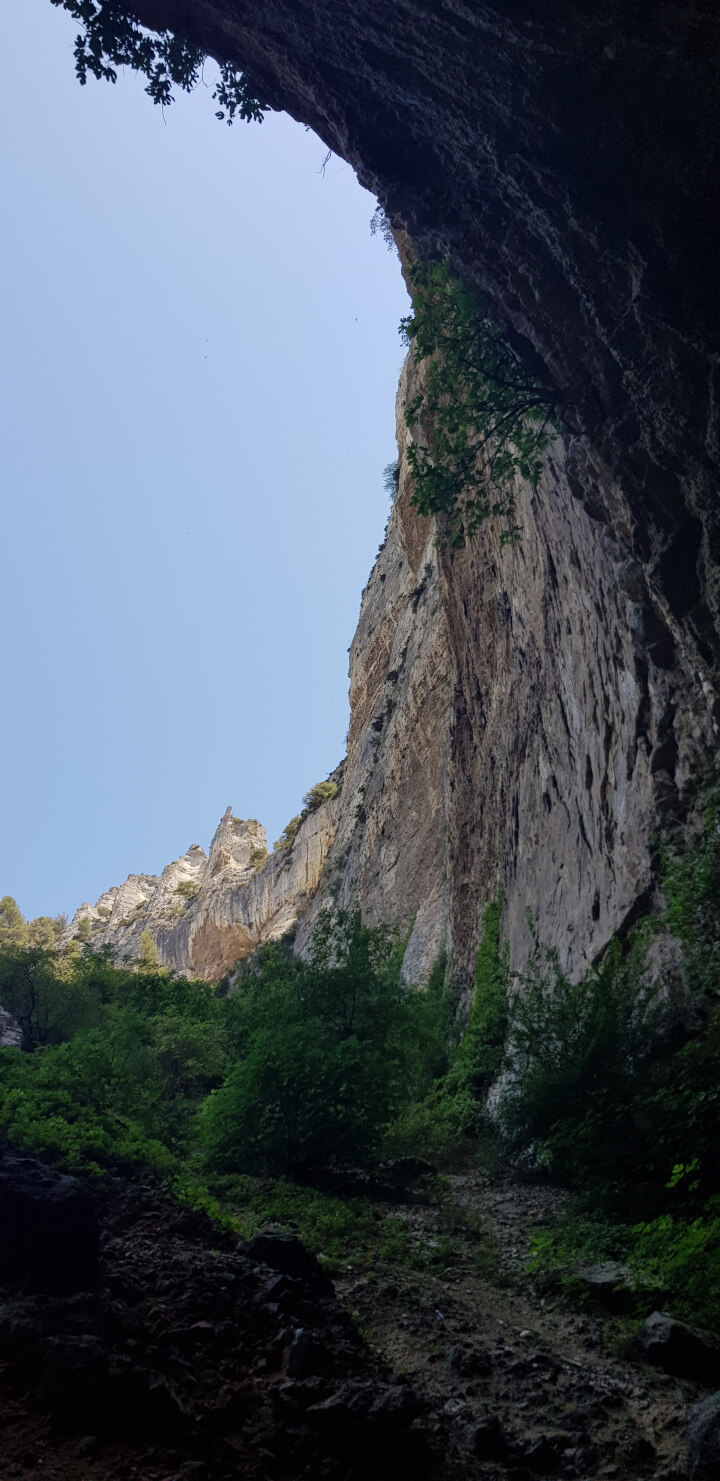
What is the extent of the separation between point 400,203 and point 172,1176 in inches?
538

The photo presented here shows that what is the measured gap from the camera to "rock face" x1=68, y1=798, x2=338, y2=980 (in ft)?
165

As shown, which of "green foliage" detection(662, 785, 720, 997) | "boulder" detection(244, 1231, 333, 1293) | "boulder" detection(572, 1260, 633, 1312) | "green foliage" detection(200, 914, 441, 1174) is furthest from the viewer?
"green foliage" detection(200, 914, 441, 1174)

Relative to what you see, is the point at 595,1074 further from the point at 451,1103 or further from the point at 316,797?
the point at 316,797

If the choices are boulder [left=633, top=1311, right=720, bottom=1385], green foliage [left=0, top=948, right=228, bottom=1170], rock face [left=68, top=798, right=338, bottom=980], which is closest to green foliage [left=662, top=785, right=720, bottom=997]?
boulder [left=633, top=1311, right=720, bottom=1385]

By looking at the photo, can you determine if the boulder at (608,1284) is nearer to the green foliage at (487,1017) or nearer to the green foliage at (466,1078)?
the green foliage at (466,1078)

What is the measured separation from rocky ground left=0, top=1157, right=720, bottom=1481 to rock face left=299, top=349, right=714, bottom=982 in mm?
6597

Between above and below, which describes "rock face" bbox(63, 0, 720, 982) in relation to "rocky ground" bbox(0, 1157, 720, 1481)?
above

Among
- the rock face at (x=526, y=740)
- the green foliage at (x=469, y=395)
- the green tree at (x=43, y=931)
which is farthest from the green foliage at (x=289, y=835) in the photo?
the green foliage at (x=469, y=395)

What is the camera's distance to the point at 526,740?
63.5 ft

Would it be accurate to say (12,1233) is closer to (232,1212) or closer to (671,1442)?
(232,1212)

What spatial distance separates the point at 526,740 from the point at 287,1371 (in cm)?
1536

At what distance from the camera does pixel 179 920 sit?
71.5 metres

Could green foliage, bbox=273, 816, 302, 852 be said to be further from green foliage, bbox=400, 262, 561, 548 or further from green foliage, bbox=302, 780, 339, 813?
green foliage, bbox=400, 262, 561, 548

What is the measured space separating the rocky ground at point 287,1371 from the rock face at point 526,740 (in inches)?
260
